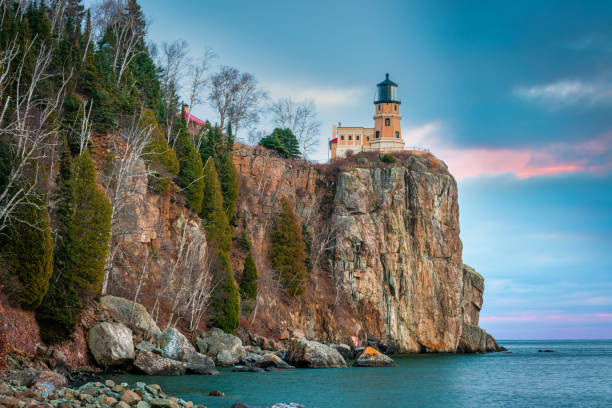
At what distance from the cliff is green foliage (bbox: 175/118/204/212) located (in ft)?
3.25

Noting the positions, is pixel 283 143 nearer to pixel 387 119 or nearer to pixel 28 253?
pixel 387 119

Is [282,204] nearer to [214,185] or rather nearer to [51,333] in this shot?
[214,185]

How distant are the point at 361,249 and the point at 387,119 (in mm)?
29642

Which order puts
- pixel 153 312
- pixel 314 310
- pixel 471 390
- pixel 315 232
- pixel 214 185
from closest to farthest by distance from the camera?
pixel 471 390
pixel 153 312
pixel 214 185
pixel 314 310
pixel 315 232

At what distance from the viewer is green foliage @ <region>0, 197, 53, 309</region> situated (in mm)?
26453

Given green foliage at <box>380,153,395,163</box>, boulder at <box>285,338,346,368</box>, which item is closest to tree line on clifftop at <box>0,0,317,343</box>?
boulder at <box>285,338,346,368</box>

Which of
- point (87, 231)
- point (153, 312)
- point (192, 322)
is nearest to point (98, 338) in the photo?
point (87, 231)

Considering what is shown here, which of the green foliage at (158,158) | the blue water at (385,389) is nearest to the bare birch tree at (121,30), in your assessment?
the green foliage at (158,158)

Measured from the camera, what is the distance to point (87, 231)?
31312 mm

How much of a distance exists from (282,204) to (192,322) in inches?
912

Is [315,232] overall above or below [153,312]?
above

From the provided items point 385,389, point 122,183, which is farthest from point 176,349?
point 385,389

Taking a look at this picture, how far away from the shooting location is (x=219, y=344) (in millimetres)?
41500

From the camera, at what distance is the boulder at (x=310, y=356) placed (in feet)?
137
